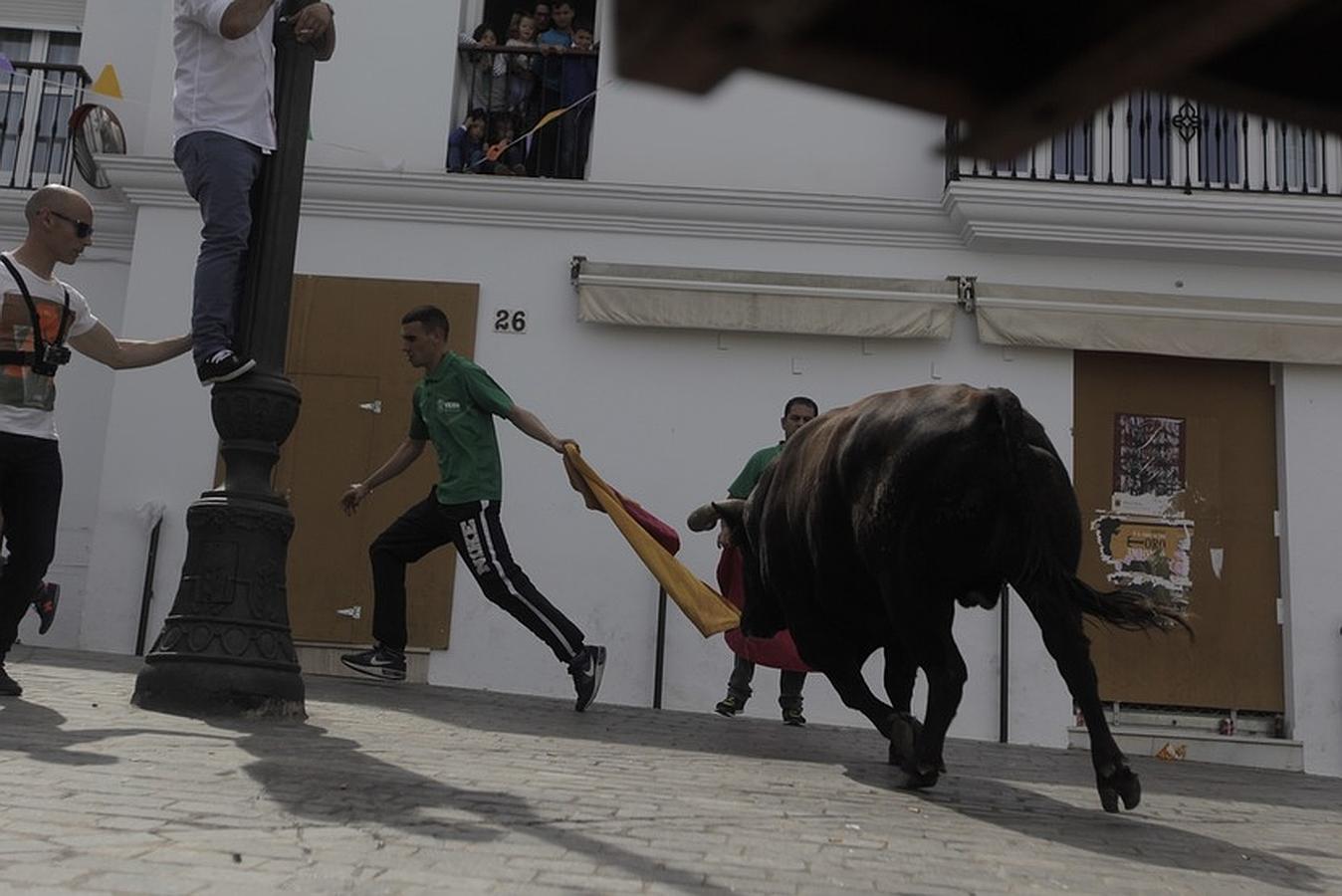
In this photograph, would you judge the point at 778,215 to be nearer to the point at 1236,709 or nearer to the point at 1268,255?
the point at 1268,255

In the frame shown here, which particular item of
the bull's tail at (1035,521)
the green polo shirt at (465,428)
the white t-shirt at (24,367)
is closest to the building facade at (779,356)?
the green polo shirt at (465,428)

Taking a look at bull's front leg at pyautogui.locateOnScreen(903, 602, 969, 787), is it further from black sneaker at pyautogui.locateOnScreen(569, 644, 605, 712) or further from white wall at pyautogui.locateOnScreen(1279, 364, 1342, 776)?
white wall at pyautogui.locateOnScreen(1279, 364, 1342, 776)

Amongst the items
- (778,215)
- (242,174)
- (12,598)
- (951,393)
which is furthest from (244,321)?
(778,215)

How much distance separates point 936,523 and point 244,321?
114 inches

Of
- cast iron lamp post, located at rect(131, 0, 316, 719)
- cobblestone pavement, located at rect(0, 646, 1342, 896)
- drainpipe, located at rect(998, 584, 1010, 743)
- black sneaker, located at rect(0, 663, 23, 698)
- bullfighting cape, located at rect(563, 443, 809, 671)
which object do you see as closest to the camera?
cobblestone pavement, located at rect(0, 646, 1342, 896)

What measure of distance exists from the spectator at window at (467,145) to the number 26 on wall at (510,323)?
1.49 meters

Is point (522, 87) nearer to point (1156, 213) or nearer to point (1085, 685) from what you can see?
point (1156, 213)

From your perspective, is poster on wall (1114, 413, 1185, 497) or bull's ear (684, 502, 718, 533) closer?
bull's ear (684, 502, 718, 533)

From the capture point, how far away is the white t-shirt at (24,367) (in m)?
5.35

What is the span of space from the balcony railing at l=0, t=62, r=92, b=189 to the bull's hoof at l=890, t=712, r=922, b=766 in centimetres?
1031

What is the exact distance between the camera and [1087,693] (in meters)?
4.52

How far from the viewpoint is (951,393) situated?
4.80 metres

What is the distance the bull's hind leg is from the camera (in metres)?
4.50

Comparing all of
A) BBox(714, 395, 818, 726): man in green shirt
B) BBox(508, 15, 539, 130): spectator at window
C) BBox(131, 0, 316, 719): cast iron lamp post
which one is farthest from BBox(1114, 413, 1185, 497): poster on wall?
BBox(131, 0, 316, 719): cast iron lamp post
